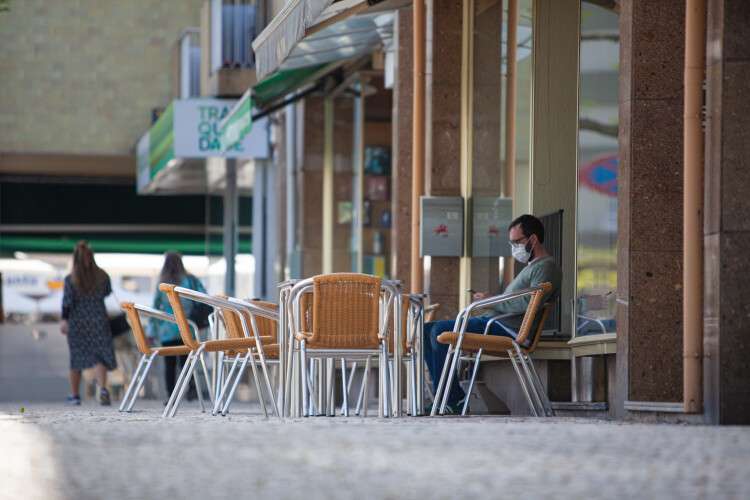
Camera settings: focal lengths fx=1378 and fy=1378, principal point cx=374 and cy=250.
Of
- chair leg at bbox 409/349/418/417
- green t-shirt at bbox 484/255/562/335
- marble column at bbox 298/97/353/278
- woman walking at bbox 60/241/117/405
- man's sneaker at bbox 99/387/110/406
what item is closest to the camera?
chair leg at bbox 409/349/418/417

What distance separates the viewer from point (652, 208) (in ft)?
23.3

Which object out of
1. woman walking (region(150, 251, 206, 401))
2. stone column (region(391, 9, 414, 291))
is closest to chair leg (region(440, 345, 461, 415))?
stone column (region(391, 9, 414, 291))

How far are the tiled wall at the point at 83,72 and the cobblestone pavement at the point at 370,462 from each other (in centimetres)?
2008

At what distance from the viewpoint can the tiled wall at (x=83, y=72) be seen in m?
25.3

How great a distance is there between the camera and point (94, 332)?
13.5 metres

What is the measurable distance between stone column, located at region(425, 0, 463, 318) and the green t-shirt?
2.37m

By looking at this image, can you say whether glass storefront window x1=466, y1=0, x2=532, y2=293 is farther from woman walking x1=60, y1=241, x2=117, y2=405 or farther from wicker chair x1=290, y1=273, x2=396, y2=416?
woman walking x1=60, y1=241, x2=117, y2=405

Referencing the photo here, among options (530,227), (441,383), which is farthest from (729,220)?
(530,227)

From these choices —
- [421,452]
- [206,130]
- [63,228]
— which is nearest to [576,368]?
[421,452]

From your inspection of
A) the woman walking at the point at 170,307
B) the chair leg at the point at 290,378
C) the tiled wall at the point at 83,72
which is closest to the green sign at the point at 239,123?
the woman walking at the point at 170,307

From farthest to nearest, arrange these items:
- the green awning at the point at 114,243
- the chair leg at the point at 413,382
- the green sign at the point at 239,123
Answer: the green awning at the point at 114,243
the green sign at the point at 239,123
the chair leg at the point at 413,382

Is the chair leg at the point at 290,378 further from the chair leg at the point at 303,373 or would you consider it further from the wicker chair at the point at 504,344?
the wicker chair at the point at 504,344

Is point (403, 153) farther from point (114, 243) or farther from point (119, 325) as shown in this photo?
point (114, 243)

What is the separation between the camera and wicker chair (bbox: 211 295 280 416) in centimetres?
879
